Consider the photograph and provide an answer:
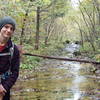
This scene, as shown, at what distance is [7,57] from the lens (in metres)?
3.66

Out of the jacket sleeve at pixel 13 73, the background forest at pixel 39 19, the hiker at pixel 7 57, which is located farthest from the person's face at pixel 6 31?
the background forest at pixel 39 19

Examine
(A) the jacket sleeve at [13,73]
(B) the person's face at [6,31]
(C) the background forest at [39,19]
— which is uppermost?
(B) the person's face at [6,31]

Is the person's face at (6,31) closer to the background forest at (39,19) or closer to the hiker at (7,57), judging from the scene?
the hiker at (7,57)

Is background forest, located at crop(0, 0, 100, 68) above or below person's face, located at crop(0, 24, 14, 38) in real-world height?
below

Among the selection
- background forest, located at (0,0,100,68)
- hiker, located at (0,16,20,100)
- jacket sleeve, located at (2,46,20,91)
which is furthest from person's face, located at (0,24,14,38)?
background forest, located at (0,0,100,68)

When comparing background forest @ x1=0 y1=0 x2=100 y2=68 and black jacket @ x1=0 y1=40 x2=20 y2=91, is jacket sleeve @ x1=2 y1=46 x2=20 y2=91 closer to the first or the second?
black jacket @ x1=0 y1=40 x2=20 y2=91

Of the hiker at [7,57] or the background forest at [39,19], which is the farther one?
the background forest at [39,19]

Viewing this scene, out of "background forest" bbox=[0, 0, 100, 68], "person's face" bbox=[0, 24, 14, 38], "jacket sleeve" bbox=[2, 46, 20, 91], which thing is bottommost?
"background forest" bbox=[0, 0, 100, 68]

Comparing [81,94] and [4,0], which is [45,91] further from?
[4,0]

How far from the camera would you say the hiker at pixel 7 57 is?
3641 mm

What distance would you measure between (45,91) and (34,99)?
1.51 m

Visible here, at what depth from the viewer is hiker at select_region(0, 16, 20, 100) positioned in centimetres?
364

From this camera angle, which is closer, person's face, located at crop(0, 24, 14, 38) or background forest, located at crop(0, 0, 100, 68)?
person's face, located at crop(0, 24, 14, 38)

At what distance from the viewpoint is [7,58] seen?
366 centimetres
